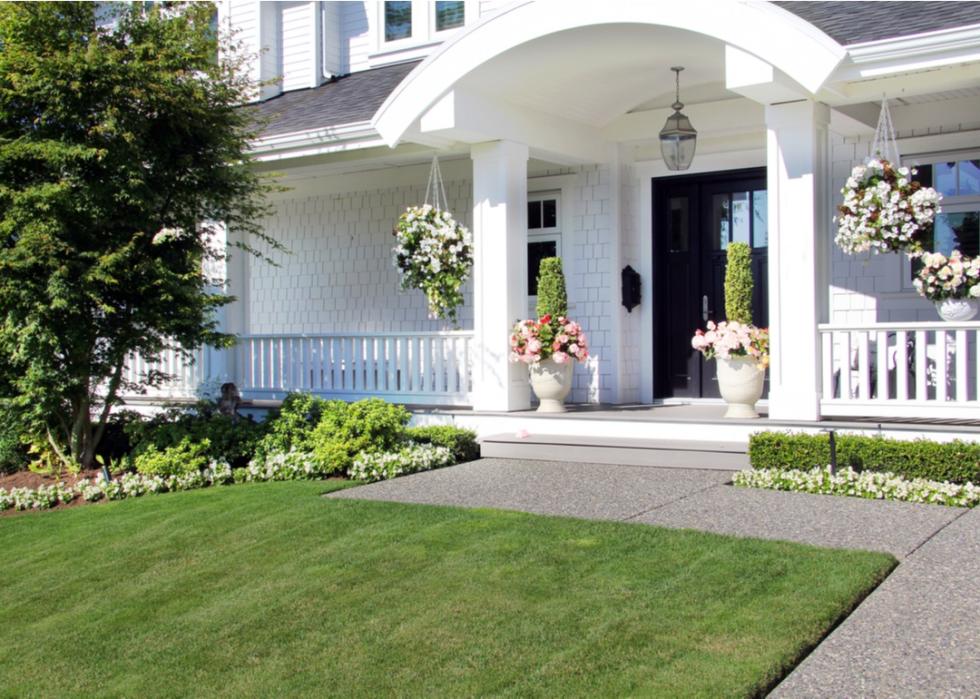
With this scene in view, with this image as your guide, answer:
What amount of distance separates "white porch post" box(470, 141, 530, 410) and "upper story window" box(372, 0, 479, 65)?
3.13 meters

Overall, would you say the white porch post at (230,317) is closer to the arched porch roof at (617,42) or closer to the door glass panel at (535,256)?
the arched porch roof at (617,42)

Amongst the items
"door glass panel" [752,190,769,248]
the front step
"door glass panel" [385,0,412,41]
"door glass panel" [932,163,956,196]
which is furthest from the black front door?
"door glass panel" [385,0,412,41]

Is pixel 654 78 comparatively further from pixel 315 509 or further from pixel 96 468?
pixel 96 468

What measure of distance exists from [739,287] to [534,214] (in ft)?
11.7

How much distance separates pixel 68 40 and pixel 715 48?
582 centimetres

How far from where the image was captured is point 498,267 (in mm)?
10164

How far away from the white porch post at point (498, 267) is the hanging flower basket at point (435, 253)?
0.29 meters

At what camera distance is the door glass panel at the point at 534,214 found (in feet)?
39.9

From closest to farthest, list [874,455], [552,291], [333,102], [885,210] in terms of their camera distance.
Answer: [874,455] → [885,210] → [552,291] → [333,102]

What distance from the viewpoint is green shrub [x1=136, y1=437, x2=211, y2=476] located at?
9.35 m

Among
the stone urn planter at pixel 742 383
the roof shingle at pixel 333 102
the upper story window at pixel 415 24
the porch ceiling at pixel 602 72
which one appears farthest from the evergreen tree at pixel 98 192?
the stone urn planter at pixel 742 383

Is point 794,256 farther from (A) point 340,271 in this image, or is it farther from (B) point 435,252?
(A) point 340,271

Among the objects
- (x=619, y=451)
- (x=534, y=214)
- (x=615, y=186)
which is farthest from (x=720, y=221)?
(x=619, y=451)

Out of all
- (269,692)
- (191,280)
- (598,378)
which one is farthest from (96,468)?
(269,692)
